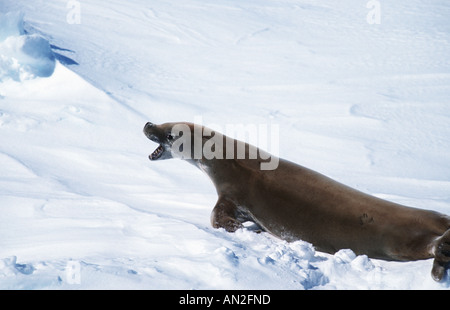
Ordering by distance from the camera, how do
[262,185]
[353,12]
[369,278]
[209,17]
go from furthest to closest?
[353,12], [209,17], [262,185], [369,278]

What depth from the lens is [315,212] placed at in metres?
4.02

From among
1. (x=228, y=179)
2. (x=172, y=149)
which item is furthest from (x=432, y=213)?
(x=172, y=149)

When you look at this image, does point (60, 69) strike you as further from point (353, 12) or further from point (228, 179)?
point (353, 12)

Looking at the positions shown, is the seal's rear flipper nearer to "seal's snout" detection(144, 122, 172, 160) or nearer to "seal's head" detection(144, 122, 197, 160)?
"seal's head" detection(144, 122, 197, 160)

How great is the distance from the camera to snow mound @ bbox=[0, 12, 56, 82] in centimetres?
781

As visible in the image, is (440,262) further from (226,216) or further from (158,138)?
(158,138)

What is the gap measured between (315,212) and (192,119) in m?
4.26

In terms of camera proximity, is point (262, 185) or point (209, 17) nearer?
point (262, 185)

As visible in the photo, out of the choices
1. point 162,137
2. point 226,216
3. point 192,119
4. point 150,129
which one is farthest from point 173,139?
point 192,119

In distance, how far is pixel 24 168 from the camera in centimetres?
549

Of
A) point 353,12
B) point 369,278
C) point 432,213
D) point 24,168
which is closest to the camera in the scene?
point 369,278

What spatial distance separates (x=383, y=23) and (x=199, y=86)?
5625mm

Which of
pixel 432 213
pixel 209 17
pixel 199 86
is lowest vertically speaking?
pixel 432 213

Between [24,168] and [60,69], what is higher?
[60,69]
